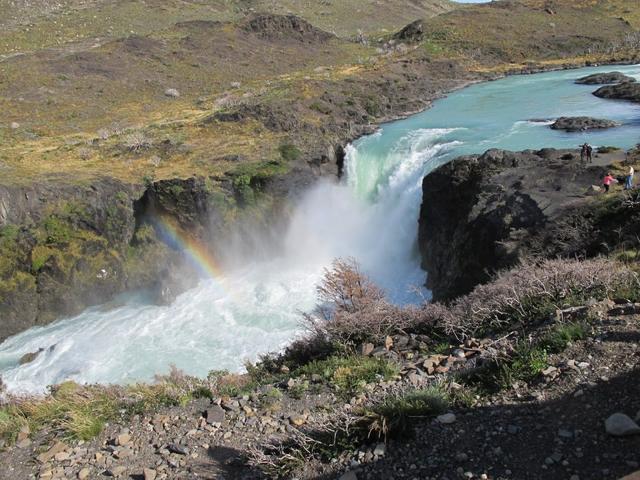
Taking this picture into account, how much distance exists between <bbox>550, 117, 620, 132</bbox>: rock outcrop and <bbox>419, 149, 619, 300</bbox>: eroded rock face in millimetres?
8922

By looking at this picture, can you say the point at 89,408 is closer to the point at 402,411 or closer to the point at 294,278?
the point at 402,411

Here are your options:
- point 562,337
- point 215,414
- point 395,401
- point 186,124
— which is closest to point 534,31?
point 186,124

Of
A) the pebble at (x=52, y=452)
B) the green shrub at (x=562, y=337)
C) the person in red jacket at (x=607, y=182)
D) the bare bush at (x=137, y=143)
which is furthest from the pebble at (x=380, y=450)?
the bare bush at (x=137, y=143)

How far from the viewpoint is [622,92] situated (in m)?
35.2

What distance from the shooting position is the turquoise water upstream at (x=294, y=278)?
1931cm

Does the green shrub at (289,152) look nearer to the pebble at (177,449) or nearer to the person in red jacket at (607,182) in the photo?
the person in red jacket at (607,182)

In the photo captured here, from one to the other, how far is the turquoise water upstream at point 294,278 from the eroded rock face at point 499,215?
2178mm

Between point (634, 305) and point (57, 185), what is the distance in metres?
25.2

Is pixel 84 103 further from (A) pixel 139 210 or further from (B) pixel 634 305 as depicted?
(B) pixel 634 305

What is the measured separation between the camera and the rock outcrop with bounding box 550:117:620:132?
2647 centimetres

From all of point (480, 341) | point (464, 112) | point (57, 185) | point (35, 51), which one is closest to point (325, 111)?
point (464, 112)

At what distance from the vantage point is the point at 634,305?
7.14 meters

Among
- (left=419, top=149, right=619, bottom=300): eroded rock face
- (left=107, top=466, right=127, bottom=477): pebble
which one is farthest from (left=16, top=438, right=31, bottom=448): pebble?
(left=419, top=149, right=619, bottom=300): eroded rock face

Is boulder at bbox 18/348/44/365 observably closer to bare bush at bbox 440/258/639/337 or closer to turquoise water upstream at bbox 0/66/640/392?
turquoise water upstream at bbox 0/66/640/392
